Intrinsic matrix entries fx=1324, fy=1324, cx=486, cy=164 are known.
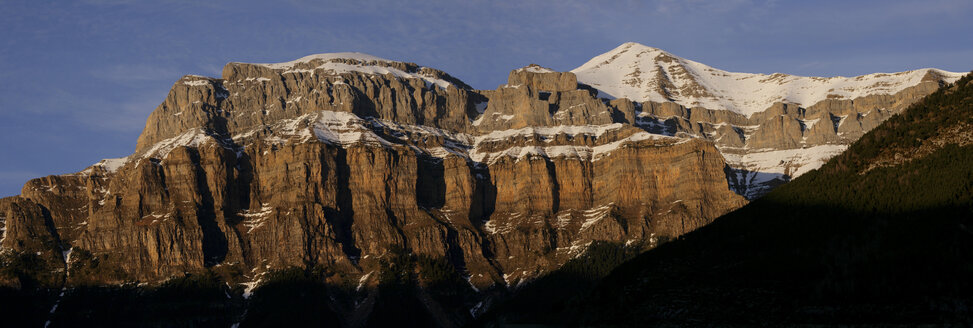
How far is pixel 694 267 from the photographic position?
127688 mm

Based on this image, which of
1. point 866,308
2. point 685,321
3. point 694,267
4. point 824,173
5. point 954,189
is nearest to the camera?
point 866,308

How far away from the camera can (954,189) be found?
111 m

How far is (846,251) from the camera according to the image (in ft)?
369

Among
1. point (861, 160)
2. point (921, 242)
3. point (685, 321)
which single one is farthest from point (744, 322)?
point (861, 160)

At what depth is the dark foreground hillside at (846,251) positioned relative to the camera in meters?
104

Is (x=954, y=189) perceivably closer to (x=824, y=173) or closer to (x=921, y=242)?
(x=921, y=242)

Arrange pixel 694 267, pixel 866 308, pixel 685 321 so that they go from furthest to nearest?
pixel 694 267 < pixel 685 321 < pixel 866 308

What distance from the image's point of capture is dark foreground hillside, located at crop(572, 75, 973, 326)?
Result: 10388 centimetres

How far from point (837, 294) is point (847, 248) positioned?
664 cm

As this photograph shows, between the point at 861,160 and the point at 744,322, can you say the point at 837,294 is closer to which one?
the point at 744,322

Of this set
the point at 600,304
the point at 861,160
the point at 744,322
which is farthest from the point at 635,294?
the point at 861,160

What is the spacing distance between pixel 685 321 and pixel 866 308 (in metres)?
19.3

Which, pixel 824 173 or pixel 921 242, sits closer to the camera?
pixel 921 242

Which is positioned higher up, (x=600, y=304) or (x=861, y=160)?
(x=861, y=160)
